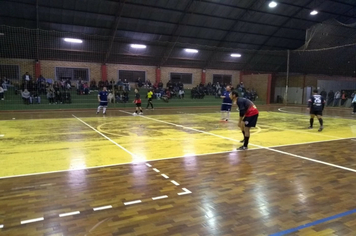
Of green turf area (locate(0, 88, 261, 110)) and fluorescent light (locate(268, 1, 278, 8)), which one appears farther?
fluorescent light (locate(268, 1, 278, 8))

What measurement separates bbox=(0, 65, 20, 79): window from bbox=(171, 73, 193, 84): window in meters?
15.5

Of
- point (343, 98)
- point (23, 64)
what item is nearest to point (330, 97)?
point (343, 98)

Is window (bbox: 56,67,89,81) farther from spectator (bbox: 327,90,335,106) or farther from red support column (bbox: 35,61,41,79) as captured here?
spectator (bbox: 327,90,335,106)

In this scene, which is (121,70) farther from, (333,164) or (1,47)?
(333,164)

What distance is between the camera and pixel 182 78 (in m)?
31.6

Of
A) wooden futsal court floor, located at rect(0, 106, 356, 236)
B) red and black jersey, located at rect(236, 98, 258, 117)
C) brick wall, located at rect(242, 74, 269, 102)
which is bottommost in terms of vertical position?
wooden futsal court floor, located at rect(0, 106, 356, 236)

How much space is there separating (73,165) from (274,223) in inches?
167

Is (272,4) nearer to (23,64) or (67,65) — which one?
(67,65)

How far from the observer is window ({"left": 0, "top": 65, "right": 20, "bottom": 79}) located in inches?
889

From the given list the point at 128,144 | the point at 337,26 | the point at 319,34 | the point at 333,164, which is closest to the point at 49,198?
the point at 128,144

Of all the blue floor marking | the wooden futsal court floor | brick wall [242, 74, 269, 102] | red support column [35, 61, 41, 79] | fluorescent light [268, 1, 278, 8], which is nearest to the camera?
the blue floor marking

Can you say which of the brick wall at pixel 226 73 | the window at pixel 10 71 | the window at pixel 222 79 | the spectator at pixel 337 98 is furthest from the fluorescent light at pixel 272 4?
the window at pixel 10 71

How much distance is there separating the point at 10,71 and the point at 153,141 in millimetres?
20626

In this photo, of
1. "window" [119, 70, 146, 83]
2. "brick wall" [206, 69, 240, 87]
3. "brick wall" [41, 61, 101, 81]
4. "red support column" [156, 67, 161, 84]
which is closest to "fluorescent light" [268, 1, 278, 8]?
"brick wall" [206, 69, 240, 87]
